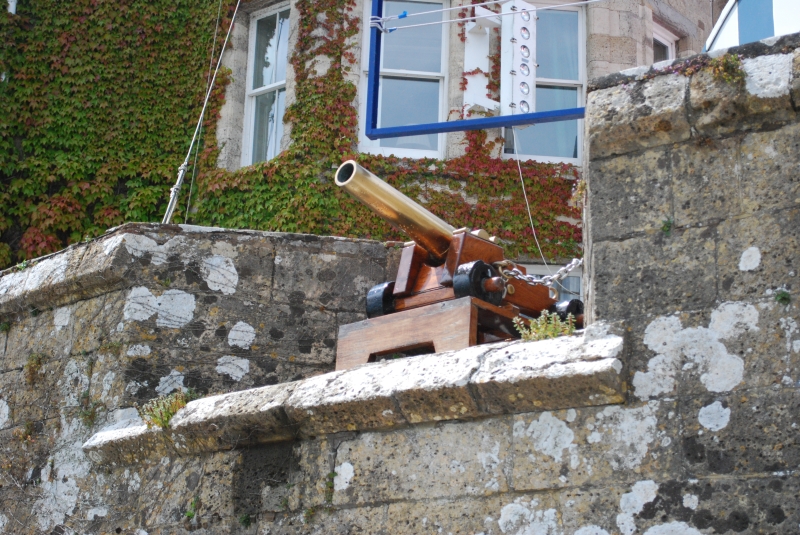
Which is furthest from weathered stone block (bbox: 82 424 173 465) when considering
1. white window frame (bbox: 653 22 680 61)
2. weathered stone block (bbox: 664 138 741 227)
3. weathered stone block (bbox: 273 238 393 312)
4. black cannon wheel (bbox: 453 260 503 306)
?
white window frame (bbox: 653 22 680 61)

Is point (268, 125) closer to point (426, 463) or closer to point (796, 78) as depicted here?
point (426, 463)

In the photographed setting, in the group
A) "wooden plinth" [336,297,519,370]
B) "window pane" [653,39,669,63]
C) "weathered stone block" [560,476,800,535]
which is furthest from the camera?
"window pane" [653,39,669,63]

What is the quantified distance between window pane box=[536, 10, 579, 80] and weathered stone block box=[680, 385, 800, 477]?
718 centimetres

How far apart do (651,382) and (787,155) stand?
865mm

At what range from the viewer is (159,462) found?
4738mm

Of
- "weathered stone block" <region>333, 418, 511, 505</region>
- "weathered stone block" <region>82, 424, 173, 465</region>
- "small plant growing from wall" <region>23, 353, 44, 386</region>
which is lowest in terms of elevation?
"weathered stone block" <region>333, 418, 511, 505</region>

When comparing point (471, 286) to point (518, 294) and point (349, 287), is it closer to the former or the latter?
point (518, 294)

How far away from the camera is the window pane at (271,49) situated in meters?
10.4

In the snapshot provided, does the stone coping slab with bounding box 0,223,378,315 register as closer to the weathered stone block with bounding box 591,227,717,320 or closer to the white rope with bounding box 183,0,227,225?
the weathered stone block with bounding box 591,227,717,320

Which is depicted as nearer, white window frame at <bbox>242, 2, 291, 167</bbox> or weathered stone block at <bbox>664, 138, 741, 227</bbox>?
weathered stone block at <bbox>664, 138, 741, 227</bbox>

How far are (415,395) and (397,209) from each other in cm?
115

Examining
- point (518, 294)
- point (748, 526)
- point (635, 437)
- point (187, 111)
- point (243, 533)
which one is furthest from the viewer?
point (187, 111)

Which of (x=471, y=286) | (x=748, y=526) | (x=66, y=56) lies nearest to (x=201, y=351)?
(x=471, y=286)

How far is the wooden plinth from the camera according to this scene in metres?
4.18
